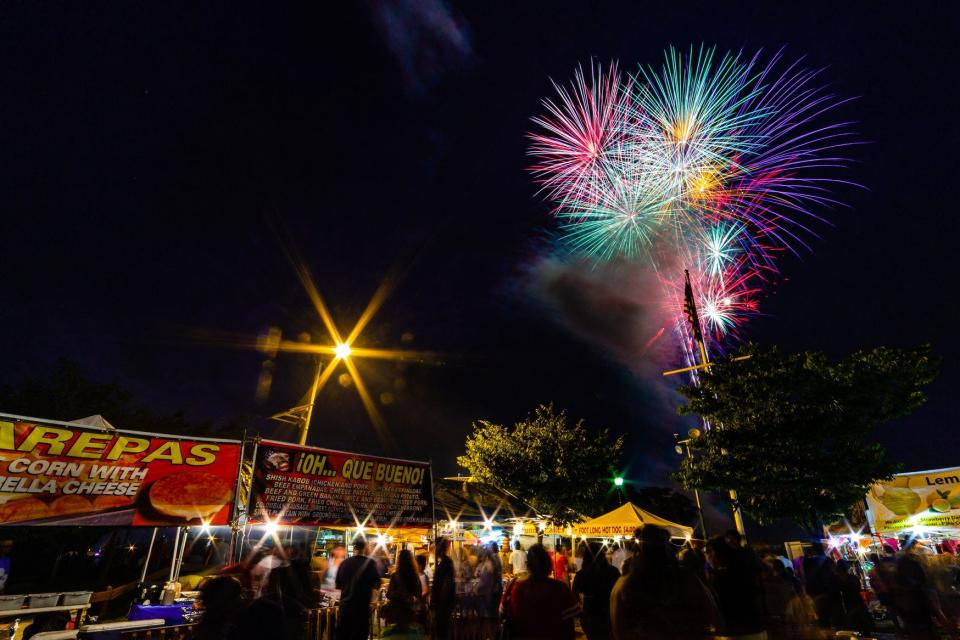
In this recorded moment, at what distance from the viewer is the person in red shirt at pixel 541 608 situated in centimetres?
398

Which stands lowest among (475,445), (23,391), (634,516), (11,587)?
(11,587)

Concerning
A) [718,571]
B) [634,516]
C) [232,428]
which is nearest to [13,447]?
[718,571]

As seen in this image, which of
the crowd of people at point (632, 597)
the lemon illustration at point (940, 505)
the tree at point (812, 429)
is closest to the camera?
the crowd of people at point (632, 597)

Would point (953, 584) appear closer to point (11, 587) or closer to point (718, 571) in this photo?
point (718, 571)

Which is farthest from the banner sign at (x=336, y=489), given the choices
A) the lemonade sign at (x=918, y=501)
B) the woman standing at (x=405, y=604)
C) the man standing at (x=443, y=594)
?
the lemonade sign at (x=918, y=501)

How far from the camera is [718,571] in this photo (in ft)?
17.3

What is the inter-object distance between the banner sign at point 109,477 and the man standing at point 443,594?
5113 millimetres

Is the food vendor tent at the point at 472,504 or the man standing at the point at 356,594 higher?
the food vendor tent at the point at 472,504

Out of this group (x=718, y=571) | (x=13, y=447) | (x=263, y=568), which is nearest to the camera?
(x=718, y=571)

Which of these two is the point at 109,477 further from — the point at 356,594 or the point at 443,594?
the point at 443,594

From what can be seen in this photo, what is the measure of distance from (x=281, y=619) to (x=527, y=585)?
2.08 metres

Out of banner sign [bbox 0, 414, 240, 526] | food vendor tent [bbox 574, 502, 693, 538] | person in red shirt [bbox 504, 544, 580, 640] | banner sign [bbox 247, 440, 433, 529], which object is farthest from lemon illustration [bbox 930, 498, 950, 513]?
banner sign [bbox 0, 414, 240, 526]

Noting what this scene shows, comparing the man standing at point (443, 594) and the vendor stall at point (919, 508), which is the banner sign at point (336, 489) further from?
the vendor stall at point (919, 508)

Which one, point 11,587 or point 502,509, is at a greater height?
point 502,509
